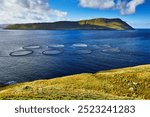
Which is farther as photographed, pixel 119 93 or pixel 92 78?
pixel 92 78

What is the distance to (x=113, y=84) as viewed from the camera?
47.3 m

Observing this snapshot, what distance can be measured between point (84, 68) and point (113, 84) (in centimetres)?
4615

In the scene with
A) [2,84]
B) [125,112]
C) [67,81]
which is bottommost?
[2,84]

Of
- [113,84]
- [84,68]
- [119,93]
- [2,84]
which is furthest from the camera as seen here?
[84,68]

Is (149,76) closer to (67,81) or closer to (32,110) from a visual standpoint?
(67,81)

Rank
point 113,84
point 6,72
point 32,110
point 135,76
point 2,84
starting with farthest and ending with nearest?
point 6,72 < point 2,84 < point 135,76 < point 113,84 < point 32,110

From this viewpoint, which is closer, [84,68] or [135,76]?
[135,76]

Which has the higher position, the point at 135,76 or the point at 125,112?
the point at 125,112

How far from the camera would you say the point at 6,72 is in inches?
3415

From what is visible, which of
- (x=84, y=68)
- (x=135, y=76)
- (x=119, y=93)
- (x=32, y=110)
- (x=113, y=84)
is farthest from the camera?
(x=84, y=68)

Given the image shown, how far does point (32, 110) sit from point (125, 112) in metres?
6.96

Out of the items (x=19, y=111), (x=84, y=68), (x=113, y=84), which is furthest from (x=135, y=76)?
(x=84, y=68)

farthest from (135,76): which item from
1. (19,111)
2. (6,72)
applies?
(6,72)

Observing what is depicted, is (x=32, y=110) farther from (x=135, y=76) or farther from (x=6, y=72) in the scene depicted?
(x=6, y=72)
